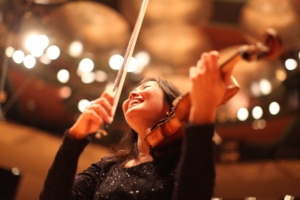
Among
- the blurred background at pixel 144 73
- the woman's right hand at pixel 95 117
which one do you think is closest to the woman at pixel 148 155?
the woman's right hand at pixel 95 117

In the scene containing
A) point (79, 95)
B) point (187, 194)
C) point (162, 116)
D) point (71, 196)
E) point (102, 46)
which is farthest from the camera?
point (79, 95)

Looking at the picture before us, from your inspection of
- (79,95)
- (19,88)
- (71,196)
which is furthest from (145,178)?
(19,88)

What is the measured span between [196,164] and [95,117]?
280mm

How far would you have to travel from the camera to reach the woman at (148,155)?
1.25 meters

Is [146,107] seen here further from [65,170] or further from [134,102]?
[65,170]

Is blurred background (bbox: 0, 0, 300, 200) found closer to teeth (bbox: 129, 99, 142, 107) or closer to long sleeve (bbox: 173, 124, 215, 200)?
teeth (bbox: 129, 99, 142, 107)

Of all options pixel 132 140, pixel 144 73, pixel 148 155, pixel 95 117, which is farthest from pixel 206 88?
pixel 144 73

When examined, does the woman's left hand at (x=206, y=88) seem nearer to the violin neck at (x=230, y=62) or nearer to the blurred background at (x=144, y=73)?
the violin neck at (x=230, y=62)

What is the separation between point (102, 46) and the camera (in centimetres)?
383

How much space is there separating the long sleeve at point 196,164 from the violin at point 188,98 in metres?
0.10

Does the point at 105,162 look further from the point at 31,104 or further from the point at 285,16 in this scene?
the point at 31,104

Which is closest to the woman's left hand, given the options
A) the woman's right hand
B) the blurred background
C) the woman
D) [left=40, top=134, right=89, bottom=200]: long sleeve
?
the woman

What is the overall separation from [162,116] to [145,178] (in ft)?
0.77

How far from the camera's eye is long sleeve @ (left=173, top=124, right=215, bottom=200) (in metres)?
1.24
